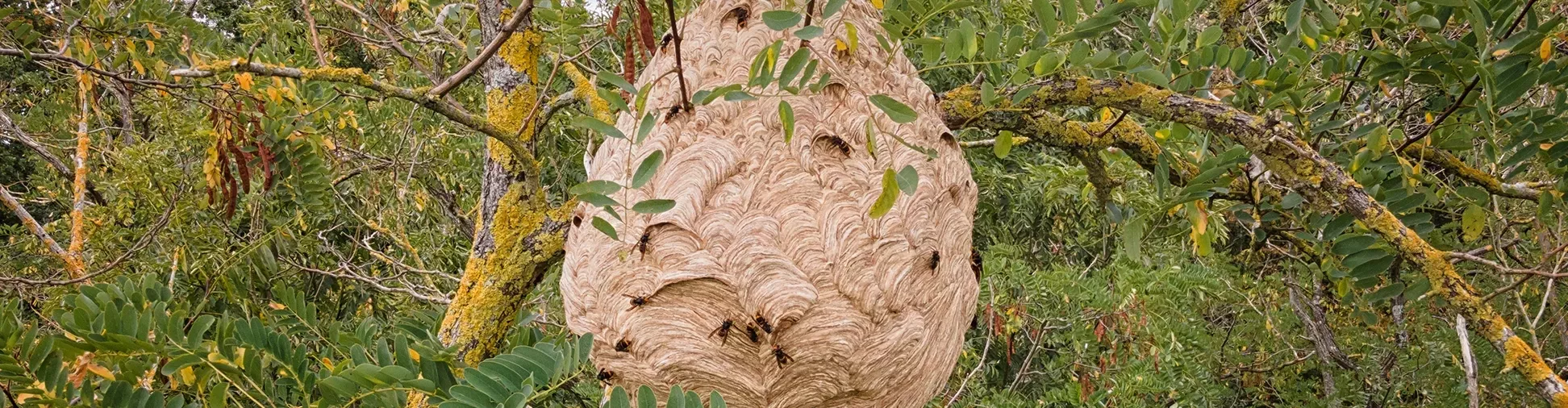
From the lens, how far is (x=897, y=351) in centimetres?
140

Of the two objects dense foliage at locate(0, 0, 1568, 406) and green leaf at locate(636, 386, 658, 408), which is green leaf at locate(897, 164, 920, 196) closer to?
dense foliage at locate(0, 0, 1568, 406)

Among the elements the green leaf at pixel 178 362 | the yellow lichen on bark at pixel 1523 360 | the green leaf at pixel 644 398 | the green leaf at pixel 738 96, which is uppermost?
the green leaf at pixel 738 96

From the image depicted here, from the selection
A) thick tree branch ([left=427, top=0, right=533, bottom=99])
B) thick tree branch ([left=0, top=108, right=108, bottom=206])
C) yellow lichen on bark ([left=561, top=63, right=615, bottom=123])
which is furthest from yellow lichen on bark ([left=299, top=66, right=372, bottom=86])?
thick tree branch ([left=0, top=108, right=108, bottom=206])

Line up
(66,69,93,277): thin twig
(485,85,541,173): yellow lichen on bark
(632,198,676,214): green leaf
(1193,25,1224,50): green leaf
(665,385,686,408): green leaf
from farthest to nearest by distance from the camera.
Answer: (66,69,93,277): thin twig
(485,85,541,173): yellow lichen on bark
(1193,25,1224,50): green leaf
(632,198,676,214): green leaf
(665,385,686,408): green leaf

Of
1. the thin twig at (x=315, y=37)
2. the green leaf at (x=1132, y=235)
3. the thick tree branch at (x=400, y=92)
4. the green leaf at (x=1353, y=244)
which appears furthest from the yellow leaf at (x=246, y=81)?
the green leaf at (x=1353, y=244)

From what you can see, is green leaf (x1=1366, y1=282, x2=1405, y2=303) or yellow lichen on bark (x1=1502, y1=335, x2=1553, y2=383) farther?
green leaf (x1=1366, y1=282, x2=1405, y2=303)

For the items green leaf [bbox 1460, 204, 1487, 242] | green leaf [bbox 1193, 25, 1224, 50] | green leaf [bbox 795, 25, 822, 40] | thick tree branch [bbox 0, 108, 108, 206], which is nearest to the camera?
green leaf [bbox 795, 25, 822, 40]

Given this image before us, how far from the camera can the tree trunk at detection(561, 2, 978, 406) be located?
4.49 ft

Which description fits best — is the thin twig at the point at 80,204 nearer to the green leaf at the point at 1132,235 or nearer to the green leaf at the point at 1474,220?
the green leaf at the point at 1132,235

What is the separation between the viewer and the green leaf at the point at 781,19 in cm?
106

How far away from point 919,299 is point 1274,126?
0.64m

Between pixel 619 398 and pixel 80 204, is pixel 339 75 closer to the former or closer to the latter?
pixel 619 398

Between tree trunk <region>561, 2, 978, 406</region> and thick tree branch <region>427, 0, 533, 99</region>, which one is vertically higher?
thick tree branch <region>427, 0, 533, 99</region>

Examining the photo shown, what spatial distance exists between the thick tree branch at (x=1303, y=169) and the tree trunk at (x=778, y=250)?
25 centimetres
